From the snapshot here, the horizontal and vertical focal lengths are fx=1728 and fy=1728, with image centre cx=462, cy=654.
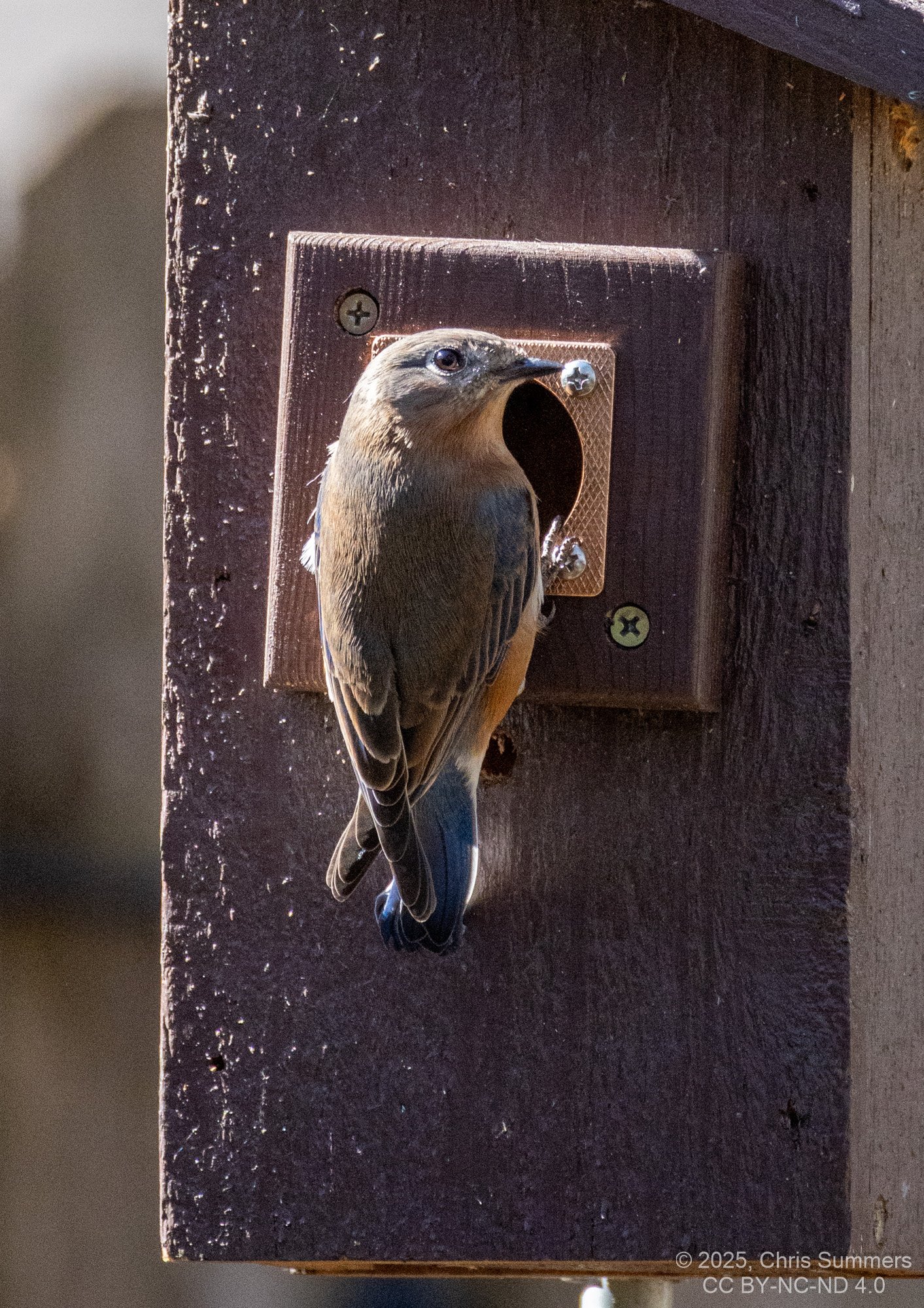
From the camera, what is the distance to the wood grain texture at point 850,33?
2.51 metres

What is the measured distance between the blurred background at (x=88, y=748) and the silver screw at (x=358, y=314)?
2.40 m

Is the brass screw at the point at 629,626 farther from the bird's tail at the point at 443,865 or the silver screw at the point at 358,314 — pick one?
the silver screw at the point at 358,314

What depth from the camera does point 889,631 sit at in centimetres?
267

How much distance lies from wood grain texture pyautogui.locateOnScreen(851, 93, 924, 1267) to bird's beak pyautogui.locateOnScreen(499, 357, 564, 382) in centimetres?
48

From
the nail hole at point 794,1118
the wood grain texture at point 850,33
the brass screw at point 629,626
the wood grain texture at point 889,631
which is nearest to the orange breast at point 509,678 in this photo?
the brass screw at point 629,626

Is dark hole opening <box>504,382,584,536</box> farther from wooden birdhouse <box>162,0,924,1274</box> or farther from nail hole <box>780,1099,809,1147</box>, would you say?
nail hole <box>780,1099,809,1147</box>

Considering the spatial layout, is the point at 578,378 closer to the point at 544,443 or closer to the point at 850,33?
the point at 544,443

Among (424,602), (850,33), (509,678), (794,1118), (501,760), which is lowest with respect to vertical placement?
(794,1118)

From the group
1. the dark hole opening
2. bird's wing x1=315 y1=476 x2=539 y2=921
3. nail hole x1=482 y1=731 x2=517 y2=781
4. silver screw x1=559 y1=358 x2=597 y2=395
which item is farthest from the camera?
the dark hole opening

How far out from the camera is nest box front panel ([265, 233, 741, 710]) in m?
2.61

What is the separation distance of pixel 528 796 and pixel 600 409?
0.61 meters

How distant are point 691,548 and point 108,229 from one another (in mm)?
3122

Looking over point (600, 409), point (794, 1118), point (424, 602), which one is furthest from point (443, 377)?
point (794, 1118)

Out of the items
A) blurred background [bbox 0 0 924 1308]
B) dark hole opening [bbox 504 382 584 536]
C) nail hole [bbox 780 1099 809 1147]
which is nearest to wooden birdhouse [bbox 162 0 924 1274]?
nail hole [bbox 780 1099 809 1147]
